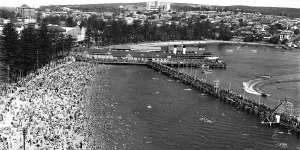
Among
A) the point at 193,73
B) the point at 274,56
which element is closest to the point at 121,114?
the point at 193,73

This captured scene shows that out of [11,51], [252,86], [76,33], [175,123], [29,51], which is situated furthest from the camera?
[76,33]

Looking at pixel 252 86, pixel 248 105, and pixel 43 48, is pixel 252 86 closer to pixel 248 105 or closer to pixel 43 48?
pixel 248 105

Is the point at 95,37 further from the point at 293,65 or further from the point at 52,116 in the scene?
the point at 52,116

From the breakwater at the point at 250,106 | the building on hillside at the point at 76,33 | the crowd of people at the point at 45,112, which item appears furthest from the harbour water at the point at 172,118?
the building on hillside at the point at 76,33

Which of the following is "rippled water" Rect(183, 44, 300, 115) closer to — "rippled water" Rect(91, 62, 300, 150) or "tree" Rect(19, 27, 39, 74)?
"rippled water" Rect(91, 62, 300, 150)

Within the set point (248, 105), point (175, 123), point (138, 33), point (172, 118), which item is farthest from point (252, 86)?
point (138, 33)
